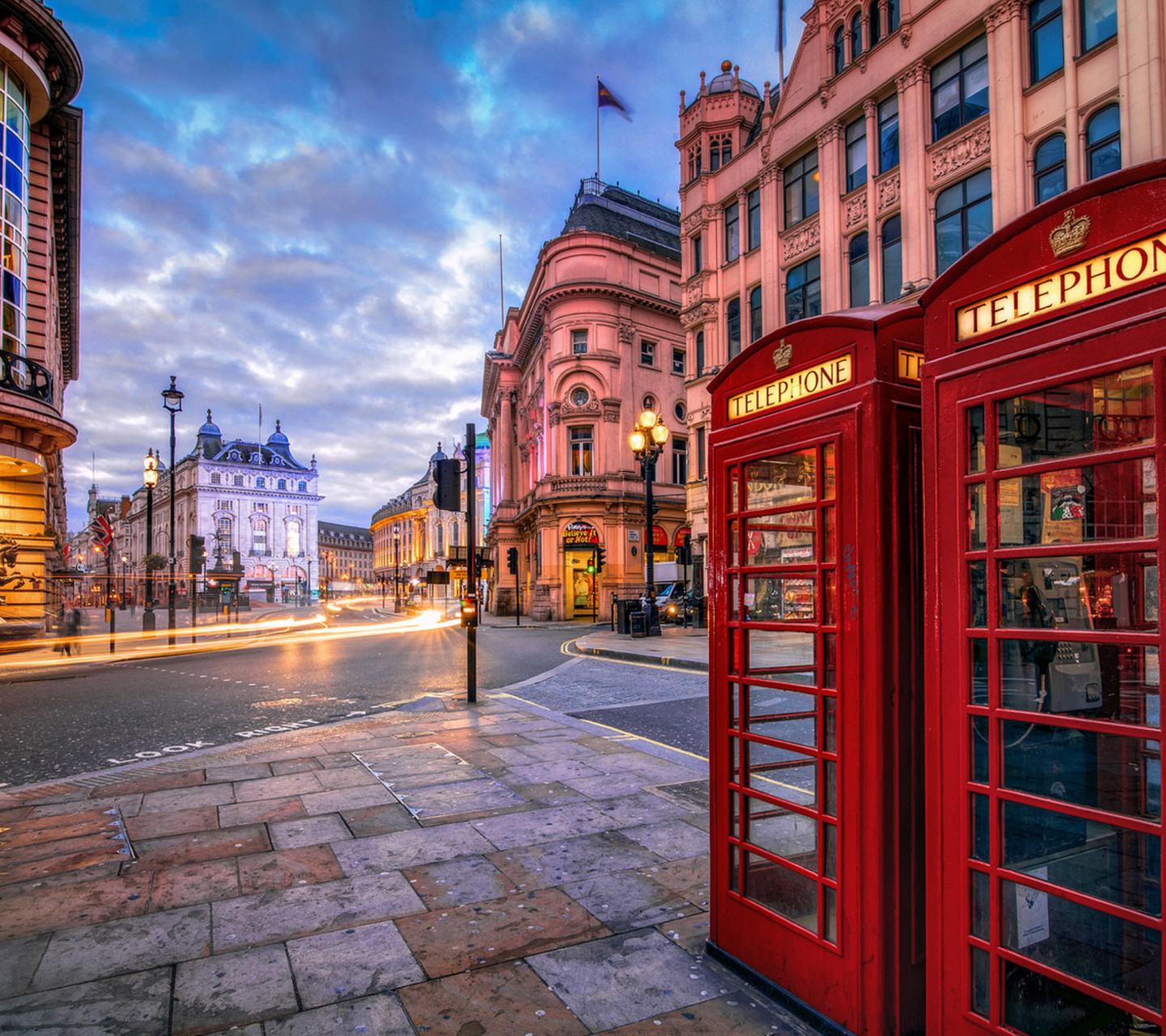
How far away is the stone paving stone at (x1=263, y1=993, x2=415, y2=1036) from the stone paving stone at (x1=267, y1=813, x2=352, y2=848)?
193 centimetres

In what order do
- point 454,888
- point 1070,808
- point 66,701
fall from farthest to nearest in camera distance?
point 66,701 → point 454,888 → point 1070,808

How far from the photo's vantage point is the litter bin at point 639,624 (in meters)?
22.4

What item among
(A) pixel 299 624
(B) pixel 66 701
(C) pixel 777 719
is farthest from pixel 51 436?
(C) pixel 777 719

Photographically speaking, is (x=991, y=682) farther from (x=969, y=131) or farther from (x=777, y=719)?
(x=969, y=131)

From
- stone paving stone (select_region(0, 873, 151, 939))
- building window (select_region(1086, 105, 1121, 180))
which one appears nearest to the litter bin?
building window (select_region(1086, 105, 1121, 180))

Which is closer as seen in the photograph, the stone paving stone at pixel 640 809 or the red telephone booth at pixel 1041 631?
the red telephone booth at pixel 1041 631

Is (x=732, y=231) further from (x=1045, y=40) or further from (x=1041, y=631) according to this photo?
(x=1041, y=631)

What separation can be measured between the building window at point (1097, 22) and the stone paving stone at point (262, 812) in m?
20.1

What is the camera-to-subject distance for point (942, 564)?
88.3 inches

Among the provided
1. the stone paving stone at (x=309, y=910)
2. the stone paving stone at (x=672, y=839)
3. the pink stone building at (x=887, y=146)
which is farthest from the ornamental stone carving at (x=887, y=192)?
the stone paving stone at (x=309, y=910)

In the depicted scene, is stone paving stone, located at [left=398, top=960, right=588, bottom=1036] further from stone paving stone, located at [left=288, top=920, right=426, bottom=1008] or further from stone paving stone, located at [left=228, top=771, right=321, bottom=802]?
stone paving stone, located at [left=228, top=771, right=321, bottom=802]

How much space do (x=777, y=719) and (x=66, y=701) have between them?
12252 millimetres

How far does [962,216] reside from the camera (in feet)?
59.9

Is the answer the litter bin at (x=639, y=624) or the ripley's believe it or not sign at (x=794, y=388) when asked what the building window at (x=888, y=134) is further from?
the ripley's believe it or not sign at (x=794, y=388)
